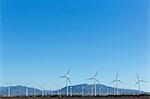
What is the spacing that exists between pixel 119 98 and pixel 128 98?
2111mm

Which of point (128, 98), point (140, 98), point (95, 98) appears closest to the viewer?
point (140, 98)

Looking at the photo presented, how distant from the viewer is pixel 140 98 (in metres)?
47.2

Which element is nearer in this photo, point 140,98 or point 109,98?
point 140,98

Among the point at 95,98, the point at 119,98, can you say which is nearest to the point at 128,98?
the point at 119,98

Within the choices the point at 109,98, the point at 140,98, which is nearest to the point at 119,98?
the point at 109,98

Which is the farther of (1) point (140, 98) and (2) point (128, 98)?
(2) point (128, 98)

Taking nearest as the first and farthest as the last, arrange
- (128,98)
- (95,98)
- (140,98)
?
(140,98) → (128,98) → (95,98)

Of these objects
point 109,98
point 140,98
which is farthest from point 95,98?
point 140,98

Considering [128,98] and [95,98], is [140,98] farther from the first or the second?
[95,98]

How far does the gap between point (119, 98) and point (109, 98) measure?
4.80 feet

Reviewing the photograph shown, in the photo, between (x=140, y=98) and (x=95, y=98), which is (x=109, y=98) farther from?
(x=140, y=98)

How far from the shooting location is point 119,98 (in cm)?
5322

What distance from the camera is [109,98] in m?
53.4

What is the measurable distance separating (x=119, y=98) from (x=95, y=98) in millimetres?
4764
